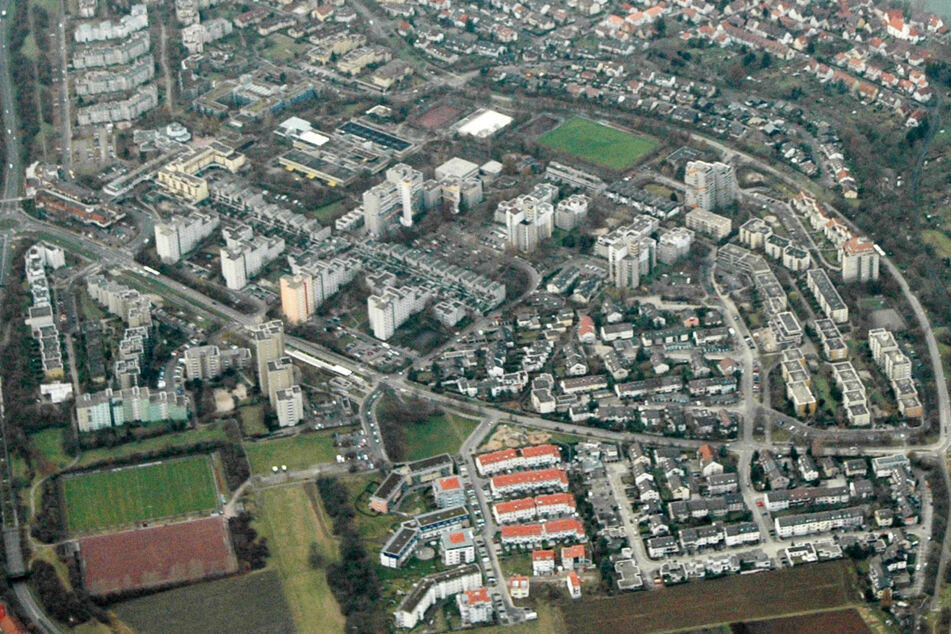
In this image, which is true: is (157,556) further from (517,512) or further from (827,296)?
(827,296)

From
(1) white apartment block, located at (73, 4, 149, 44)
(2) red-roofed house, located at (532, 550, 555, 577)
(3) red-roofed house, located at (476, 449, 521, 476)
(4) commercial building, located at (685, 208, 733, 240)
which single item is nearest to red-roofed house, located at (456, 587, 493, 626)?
(2) red-roofed house, located at (532, 550, 555, 577)

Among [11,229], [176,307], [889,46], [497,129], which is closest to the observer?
[176,307]

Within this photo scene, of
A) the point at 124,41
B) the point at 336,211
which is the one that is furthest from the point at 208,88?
the point at 336,211

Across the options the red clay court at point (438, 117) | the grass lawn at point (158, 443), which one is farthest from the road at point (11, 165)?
the red clay court at point (438, 117)

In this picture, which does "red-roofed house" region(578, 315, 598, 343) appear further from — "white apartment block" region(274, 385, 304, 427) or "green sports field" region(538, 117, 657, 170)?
"green sports field" region(538, 117, 657, 170)

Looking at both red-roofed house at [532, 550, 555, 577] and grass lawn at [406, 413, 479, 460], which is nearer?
red-roofed house at [532, 550, 555, 577]

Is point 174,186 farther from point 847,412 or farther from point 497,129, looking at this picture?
point 847,412

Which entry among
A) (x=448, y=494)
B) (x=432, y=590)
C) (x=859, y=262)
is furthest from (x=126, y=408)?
(x=859, y=262)
